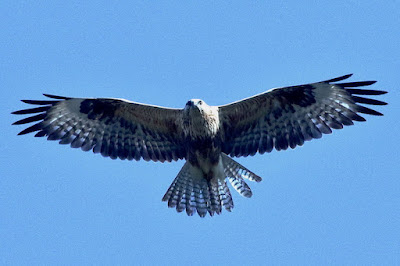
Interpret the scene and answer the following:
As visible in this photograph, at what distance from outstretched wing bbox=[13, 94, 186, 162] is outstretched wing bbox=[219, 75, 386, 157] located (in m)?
0.90

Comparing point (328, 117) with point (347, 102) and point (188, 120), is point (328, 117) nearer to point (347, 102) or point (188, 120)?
point (347, 102)

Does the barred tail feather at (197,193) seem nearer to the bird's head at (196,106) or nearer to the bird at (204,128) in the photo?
the bird at (204,128)

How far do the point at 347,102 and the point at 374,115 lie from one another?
17.4 inches

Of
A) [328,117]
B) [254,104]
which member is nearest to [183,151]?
[254,104]

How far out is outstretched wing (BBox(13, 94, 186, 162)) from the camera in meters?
14.0

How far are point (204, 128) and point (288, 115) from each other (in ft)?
4.42

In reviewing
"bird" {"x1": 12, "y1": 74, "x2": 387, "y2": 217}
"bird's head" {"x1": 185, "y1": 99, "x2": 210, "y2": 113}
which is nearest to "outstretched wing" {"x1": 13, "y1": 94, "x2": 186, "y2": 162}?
"bird" {"x1": 12, "y1": 74, "x2": 387, "y2": 217}

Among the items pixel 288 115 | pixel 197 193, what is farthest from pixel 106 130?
pixel 288 115

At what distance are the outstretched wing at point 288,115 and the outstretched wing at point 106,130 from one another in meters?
0.90

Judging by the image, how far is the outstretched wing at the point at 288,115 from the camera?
13.5 metres

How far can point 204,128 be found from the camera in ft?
43.5

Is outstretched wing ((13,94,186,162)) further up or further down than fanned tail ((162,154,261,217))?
further up

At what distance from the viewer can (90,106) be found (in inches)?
552

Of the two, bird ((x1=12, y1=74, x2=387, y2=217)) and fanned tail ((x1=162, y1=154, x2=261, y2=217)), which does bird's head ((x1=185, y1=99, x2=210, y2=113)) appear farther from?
fanned tail ((x1=162, y1=154, x2=261, y2=217))
